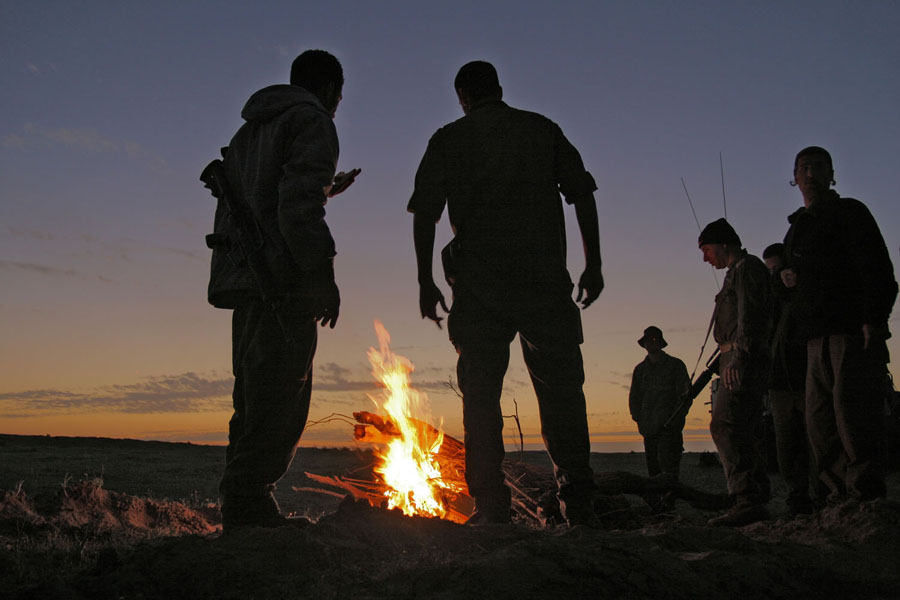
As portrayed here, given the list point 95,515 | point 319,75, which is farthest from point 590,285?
point 95,515

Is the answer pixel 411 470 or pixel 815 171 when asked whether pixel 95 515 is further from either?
pixel 815 171

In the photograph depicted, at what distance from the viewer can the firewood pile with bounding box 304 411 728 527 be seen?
18.3 feet

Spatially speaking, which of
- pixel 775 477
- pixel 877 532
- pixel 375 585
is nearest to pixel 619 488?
pixel 877 532

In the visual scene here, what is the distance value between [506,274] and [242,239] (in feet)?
5.09

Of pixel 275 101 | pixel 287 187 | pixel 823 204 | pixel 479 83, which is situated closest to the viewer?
pixel 287 187

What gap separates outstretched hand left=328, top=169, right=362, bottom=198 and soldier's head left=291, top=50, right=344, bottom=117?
0.41 meters

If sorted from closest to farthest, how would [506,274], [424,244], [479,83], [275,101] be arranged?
[275,101] < [506,274] < [424,244] < [479,83]

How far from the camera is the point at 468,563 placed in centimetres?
249

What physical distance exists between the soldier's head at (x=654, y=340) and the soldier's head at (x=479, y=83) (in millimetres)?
7037

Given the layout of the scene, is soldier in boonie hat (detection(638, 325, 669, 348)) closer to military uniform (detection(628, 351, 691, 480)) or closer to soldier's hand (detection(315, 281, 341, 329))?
military uniform (detection(628, 351, 691, 480))

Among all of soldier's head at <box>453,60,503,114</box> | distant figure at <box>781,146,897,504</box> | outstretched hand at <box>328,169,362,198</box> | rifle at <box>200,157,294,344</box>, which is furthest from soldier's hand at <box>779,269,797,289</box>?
rifle at <box>200,157,294,344</box>

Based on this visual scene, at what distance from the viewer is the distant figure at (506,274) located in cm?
401

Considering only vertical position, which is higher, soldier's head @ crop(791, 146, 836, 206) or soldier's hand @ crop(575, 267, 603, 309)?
soldier's head @ crop(791, 146, 836, 206)

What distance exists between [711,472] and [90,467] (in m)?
11.6
